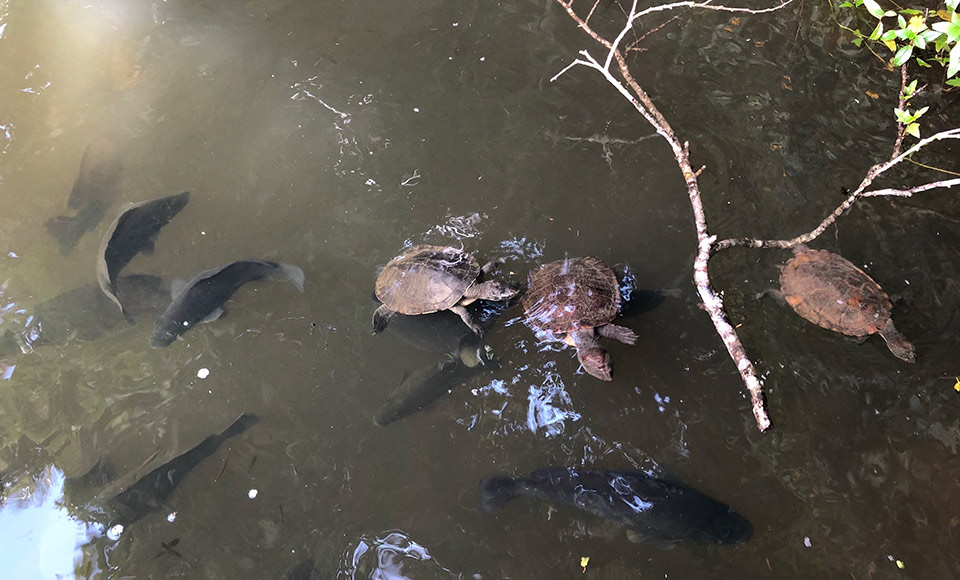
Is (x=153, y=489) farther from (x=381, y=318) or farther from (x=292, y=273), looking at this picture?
(x=381, y=318)

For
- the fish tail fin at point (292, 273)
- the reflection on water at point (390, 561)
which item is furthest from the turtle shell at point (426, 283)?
the reflection on water at point (390, 561)

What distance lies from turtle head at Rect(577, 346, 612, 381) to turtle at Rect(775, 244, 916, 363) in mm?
1280

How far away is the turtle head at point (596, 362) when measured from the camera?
11.2 ft

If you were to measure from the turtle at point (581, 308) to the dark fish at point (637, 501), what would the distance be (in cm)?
63

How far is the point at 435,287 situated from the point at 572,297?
88cm

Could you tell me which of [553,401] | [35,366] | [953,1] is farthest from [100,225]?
[953,1]

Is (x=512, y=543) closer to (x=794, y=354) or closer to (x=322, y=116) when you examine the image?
(x=794, y=354)

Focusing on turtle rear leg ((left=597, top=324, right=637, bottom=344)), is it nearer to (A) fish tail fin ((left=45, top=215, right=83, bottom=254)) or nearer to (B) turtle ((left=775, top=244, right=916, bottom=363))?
(B) turtle ((left=775, top=244, right=916, bottom=363))

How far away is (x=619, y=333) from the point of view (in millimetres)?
3588

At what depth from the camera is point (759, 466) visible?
3246mm

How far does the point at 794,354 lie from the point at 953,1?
200 centimetres

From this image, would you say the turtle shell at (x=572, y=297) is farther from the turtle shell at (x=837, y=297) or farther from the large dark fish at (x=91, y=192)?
the large dark fish at (x=91, y=192)

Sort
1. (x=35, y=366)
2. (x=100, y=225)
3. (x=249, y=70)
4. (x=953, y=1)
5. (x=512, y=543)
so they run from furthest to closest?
1. (x=249, y=70)
2. (x=100, y=225)
3. (x=35, y=366)
4. (x=512, y=543)
5. (x=953, y=1)

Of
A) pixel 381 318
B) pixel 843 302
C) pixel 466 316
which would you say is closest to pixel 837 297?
pixel 843 302
